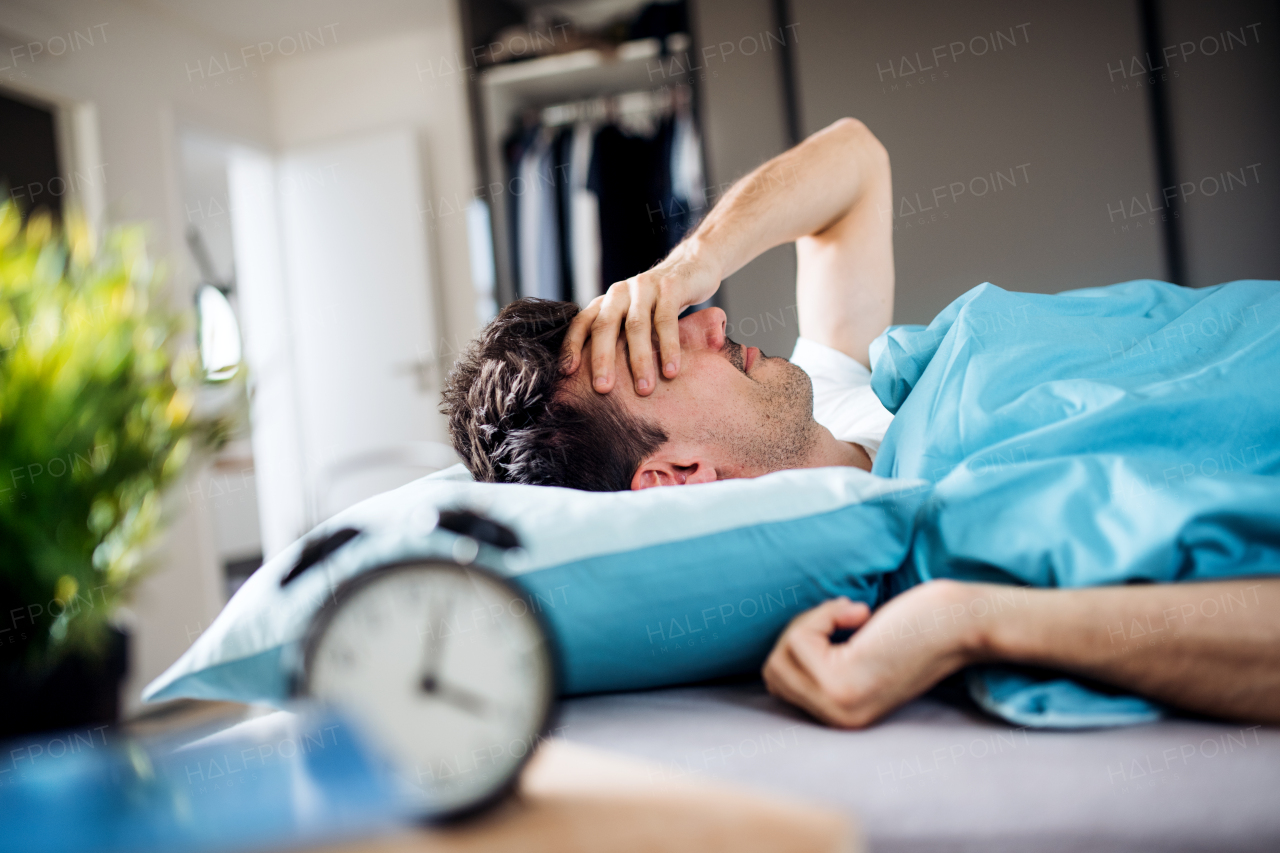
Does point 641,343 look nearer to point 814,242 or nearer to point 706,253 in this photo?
point 706,253

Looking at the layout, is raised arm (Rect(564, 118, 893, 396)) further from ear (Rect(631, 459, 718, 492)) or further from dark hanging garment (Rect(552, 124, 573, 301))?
dark hanging garment (Rect(552, 124, 573, 301))

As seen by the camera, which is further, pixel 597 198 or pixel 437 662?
pixel 597 198

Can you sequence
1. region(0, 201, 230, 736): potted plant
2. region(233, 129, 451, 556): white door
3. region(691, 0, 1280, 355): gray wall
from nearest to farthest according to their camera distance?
region(0, 201, 230, 736): potted plant, region(691, 0, 1280, 355): gray wall, region(233, 129, 451, 556): white door

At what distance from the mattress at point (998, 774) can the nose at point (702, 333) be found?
0.58 metres

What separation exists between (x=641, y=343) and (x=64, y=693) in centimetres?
78

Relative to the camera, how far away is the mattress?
17.8 inches

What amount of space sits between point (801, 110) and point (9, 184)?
2497 millimetres

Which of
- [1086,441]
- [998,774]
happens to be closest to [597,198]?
[1086,441]

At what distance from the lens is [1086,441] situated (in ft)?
2.36

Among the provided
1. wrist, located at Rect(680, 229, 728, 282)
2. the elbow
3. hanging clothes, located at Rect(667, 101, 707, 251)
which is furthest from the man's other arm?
hanging clothes, located at Rect(667, 101, 707, 251)

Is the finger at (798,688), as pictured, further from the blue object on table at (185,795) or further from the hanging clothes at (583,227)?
the hanging clothes at (583,227)

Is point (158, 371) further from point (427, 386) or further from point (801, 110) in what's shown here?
point (427, 386)

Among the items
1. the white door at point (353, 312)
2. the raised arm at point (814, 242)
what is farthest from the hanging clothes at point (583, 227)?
the raised arm at point (814, 242)

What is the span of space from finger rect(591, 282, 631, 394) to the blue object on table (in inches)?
27.7
